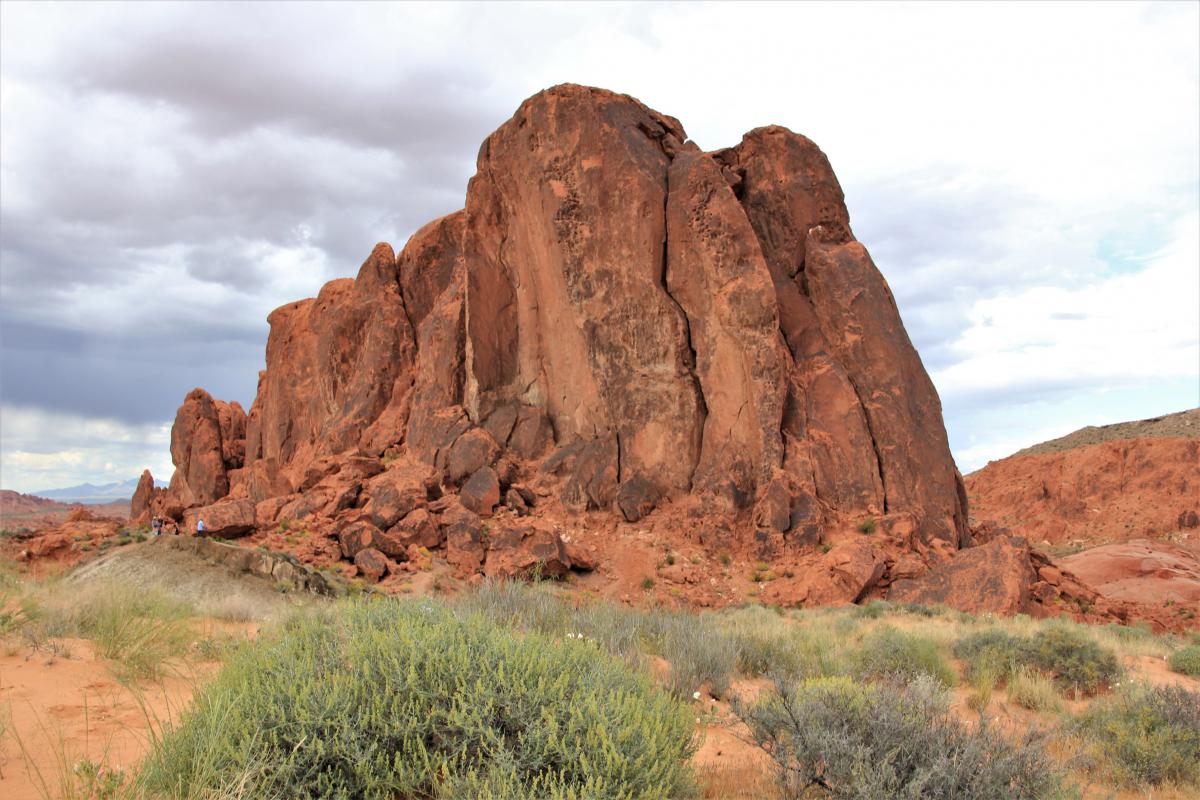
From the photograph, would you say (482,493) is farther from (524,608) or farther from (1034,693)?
(1034,693)

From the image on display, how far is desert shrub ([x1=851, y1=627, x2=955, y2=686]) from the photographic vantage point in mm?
8766

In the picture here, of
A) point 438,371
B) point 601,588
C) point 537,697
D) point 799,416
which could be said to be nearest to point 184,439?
point 438,371

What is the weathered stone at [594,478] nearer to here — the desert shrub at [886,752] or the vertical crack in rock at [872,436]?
the vertical crack in rock at [872,436]

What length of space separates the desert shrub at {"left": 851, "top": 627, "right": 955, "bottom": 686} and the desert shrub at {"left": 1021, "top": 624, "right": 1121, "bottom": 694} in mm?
1147

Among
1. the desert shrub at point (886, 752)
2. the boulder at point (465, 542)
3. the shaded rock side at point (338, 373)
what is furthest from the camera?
the shaded rock side at point (338, 373)

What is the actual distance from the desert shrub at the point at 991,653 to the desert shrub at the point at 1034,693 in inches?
15.7

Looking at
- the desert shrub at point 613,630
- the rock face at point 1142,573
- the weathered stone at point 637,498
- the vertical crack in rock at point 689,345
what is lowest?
the rock face at point 1142,573

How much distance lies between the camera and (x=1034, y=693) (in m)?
8.38

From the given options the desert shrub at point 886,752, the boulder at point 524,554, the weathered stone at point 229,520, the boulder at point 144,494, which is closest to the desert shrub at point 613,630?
the desert shrub at point 886,752

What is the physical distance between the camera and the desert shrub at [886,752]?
4.17 metres

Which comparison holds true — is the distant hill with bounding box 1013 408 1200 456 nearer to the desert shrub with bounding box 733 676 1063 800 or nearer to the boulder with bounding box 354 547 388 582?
the boulder with bounding box 354 547 388 582

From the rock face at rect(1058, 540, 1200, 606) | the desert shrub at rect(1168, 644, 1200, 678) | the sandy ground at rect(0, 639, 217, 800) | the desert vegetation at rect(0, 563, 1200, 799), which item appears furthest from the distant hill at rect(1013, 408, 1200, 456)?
the sandy ground at rect(0, 639, 217, 800)

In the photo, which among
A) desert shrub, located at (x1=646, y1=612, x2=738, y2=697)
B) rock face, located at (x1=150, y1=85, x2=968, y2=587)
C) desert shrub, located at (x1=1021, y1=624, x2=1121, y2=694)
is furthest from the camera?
rock face, located at (x1=150, y1=85, x2=968, y2=587)

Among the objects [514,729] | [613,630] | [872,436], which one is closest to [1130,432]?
[872,436]
